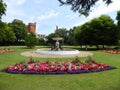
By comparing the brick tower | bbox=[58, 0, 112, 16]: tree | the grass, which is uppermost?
the brick tower

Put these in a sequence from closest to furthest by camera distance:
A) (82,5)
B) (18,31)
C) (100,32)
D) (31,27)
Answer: (82,5)
(100,32)
(18,31)
(31,27)

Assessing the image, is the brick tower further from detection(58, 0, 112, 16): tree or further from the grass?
detection(58, 0, 112, 16): tree

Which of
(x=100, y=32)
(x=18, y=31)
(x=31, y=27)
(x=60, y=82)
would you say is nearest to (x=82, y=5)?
(x=60, y=82)

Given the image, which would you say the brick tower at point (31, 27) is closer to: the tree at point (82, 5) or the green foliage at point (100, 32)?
the green foliage at point (100, 32)

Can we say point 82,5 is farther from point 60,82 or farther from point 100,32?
point 100,32

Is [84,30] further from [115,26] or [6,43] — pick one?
[6,43]

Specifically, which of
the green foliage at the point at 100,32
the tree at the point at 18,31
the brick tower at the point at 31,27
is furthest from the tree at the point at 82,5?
the brick tower at the point at 31,27

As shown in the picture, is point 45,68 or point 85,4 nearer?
point 85,4

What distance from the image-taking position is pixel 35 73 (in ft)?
47.4

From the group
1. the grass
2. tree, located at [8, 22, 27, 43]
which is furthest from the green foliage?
tree, located at [8, 22, 27, 43]

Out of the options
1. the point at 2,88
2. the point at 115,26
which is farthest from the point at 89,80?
the point at 115,26

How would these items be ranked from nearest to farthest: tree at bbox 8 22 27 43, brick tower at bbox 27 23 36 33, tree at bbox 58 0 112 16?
tree at bbox 58 0 112 16 < tree at bbox 8 22 27 43 < brick tower at bbox 27 23 36 33

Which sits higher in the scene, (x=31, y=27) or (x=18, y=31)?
(x=31, y=27)

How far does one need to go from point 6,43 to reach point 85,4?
68.9 meters
